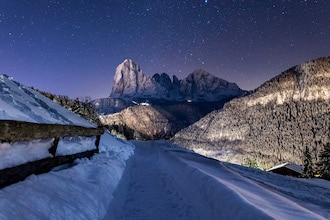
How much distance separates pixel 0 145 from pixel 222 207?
366 centimetres

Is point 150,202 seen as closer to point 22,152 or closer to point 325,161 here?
point 22,152

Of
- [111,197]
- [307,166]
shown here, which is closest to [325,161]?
[307,166]

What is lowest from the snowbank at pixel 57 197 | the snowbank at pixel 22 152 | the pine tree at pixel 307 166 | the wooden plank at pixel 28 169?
the pine tree at pixel 307 166

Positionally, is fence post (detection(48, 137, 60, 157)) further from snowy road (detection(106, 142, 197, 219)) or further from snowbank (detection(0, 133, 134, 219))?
snowy road (detection(106, 142, 197, 219))

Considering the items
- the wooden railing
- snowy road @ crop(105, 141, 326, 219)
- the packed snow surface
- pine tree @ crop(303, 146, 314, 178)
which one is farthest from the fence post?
pine tree @ crop(303, 146, 314, 178)

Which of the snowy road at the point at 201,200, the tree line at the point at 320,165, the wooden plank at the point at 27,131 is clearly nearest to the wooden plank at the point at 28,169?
the wooden plank at the point at 27,131

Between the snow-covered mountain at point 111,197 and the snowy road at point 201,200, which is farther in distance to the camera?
the snowy road at point 201,200

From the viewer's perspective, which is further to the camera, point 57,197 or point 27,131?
point 27,131

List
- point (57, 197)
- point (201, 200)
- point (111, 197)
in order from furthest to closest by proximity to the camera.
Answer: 1. point (111, 197)
2. point (201, 200)
3. point (57, 197)

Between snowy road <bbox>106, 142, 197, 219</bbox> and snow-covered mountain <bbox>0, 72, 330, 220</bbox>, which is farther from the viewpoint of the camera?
snowy road <bbox>106, 142, 197, 219</bbox>

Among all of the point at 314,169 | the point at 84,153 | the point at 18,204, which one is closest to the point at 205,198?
the point at 18,204

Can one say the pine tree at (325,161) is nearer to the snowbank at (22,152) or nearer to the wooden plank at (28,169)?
the wooden plank at (28,169)

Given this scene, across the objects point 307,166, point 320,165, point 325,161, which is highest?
point 325,161

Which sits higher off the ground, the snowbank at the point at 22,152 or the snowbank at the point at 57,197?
the snowbank at the point at 22,152
